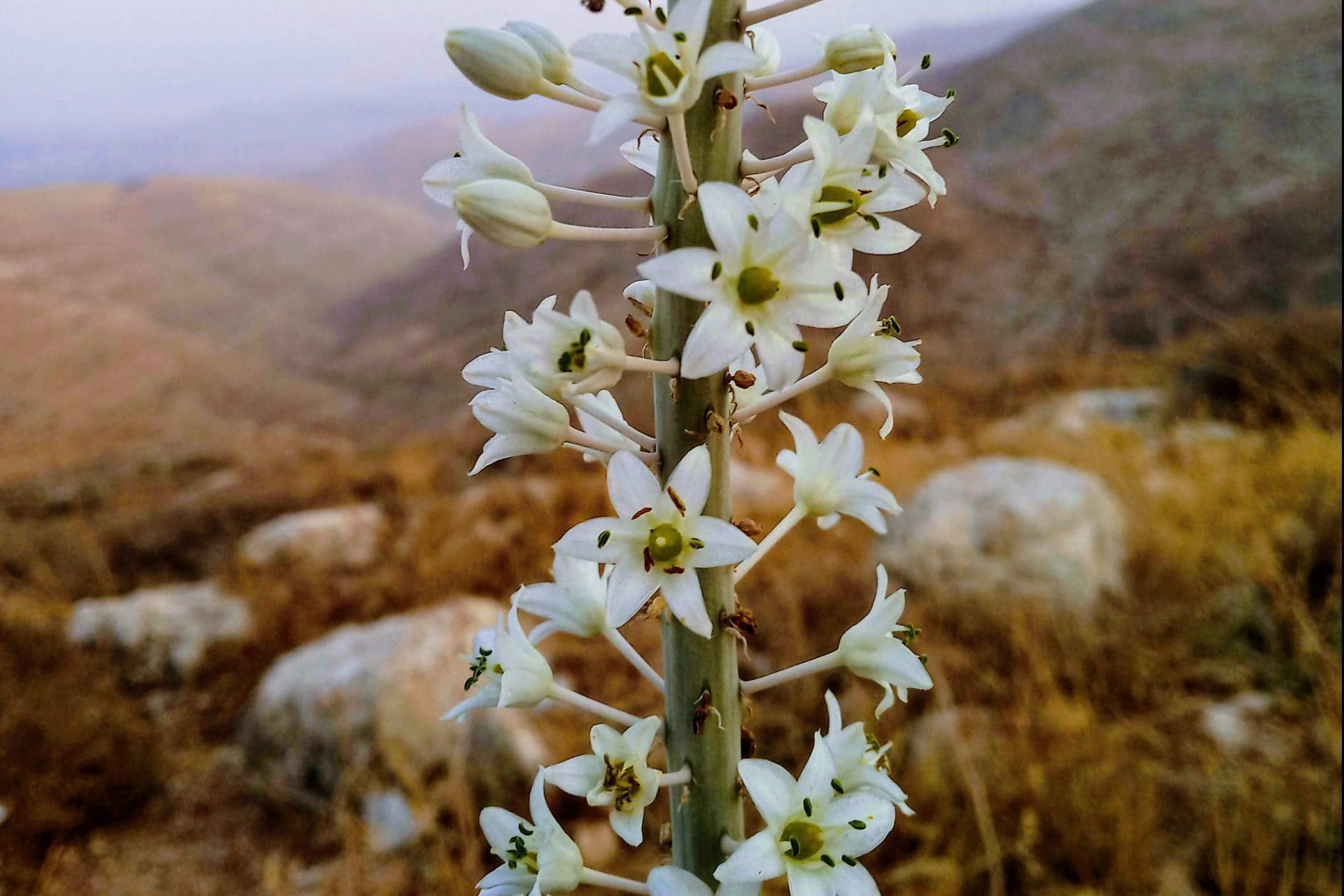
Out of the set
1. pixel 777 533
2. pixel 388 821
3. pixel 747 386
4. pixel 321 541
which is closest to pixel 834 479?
pixel 777 533

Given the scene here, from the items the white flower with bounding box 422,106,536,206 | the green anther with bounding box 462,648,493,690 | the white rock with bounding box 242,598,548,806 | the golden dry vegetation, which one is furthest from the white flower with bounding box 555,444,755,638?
the white rock with bounding box 242,598,548,806

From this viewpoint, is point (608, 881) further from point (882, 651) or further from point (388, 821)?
point (388, 821)

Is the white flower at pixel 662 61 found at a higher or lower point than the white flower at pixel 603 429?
higher

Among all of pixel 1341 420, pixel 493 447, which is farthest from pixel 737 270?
pixel 1341 420

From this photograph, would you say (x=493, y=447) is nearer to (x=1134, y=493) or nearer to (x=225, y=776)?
(x=225, y=776)

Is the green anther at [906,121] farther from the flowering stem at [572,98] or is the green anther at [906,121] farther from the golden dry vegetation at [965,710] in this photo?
the golden dry vegetation at [965,710]

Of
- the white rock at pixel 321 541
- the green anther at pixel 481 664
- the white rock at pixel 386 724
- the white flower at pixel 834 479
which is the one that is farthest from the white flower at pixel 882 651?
the white rock at pixel 321 541

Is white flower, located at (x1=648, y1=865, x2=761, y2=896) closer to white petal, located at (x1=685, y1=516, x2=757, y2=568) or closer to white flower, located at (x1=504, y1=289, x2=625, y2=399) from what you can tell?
white petal, located at (x1=685, y1=516, x2=757, y2=568)
